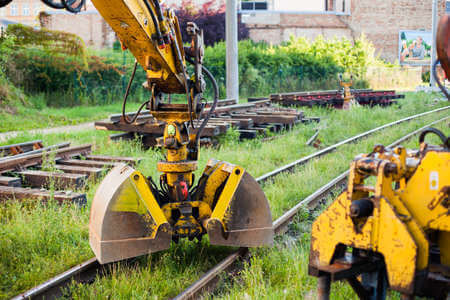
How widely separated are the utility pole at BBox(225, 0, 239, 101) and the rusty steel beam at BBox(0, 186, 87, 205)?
1202cm

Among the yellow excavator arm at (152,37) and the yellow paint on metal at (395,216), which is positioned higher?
the yellow excavator arm at (152,37)

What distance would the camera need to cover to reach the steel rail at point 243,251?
4002 mm

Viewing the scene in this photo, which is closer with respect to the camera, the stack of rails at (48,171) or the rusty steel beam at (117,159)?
the stack of rails at (48,171)

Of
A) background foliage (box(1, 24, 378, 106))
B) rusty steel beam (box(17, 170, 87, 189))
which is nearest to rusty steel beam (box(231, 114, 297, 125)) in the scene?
rusty steel beam (box(17, 170, 87, 189))

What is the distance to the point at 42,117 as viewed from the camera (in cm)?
1572

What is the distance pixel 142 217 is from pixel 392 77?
35.7 m

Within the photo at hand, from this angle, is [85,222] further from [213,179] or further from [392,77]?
[392,77]

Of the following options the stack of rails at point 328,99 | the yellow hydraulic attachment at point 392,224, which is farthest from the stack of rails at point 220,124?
the yellow hydraulic attachment at point 392,224

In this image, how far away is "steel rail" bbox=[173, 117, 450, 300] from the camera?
4.00 m

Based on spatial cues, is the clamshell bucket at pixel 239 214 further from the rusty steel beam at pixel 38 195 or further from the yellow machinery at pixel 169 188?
the rusty steel beam at pixel 38 195

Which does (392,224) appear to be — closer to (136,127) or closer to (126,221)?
(126,221)

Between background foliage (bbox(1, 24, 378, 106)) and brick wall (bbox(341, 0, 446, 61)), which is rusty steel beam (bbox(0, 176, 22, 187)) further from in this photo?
brick wall (bbox(341, 0, 446, 61))

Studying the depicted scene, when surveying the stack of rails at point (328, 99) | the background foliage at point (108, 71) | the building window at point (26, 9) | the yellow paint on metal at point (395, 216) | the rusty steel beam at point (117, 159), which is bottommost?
the rusty steel beam at point (117, 159)

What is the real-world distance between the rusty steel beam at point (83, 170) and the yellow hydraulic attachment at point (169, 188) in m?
2.85
